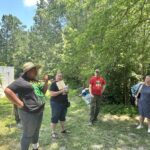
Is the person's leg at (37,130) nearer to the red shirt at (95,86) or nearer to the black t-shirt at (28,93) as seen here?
the black t-shirt at (28,93)

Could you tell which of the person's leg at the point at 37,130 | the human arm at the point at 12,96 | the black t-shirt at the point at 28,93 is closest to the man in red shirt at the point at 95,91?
the person's leg at the point at 37,130

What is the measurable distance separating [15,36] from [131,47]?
52882 millimetres

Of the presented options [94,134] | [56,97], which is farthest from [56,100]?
[94,134]

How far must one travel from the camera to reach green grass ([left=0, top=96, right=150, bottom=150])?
280 inches

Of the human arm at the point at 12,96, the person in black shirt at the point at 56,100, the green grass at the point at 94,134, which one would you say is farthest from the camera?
the person in black shirt at the point at 56,100

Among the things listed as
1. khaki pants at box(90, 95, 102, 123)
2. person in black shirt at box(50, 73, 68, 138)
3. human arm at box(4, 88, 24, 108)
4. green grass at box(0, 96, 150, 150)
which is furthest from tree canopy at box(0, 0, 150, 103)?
human arm at box(4, 88, 24, 108)

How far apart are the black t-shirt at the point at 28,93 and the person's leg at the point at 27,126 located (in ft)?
0.44

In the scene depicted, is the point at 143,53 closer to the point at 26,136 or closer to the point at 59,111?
the point at 59,111

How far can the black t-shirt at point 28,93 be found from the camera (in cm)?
530

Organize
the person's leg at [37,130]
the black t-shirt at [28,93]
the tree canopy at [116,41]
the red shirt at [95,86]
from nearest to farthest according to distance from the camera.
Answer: the black t-shirt at [28,93]
the person's leg at [37,130]
the tree canopy at [116,41]
the red shirt at [95,86]

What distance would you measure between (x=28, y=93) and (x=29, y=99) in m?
0.11

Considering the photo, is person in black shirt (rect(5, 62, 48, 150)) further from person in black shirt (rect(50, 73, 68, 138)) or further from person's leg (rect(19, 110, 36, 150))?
person in black shirt (rect(50, 73, 68, 138))

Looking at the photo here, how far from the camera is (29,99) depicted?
5.45 metres

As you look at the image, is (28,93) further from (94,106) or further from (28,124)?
(94,106)
